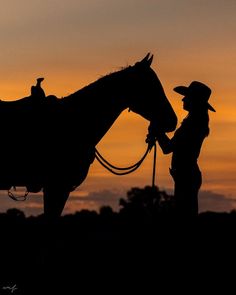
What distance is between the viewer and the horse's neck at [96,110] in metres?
12.6

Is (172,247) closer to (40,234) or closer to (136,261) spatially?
(136,261)

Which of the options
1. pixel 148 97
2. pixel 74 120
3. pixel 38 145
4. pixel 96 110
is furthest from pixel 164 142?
pixel 38 145

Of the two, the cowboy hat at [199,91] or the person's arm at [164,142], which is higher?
the cowboy hat at [199,91]

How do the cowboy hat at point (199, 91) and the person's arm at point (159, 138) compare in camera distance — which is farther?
the person's arm at point (159, 138)

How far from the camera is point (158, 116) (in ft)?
41.3

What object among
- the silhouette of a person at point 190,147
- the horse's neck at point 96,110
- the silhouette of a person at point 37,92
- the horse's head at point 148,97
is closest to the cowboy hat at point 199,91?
the silhouette of a person at point 190,147

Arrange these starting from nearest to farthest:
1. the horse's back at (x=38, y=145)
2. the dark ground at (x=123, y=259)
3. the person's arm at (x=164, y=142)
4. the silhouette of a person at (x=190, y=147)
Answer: the dark ground at (x=123, y=259) → the silhouette of a person at (x=190, y=147) → the person's arm at (x=164, y=142) → the horse's back at (x=38, y=145)

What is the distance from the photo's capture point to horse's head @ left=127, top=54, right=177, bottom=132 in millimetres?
12438

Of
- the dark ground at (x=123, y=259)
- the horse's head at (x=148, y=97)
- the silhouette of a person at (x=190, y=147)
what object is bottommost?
the dark ground at (x=123, y=259)

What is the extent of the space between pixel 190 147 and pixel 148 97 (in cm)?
110

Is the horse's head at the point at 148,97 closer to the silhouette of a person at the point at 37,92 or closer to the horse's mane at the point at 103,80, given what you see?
the horse's mane at the point at 103,80

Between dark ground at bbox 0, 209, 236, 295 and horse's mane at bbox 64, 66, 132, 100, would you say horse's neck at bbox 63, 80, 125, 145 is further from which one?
dark ground at bbox 0, 209, 236, 295

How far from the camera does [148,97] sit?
12.5m

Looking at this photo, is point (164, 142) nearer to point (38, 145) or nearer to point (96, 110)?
point (96, 110)
